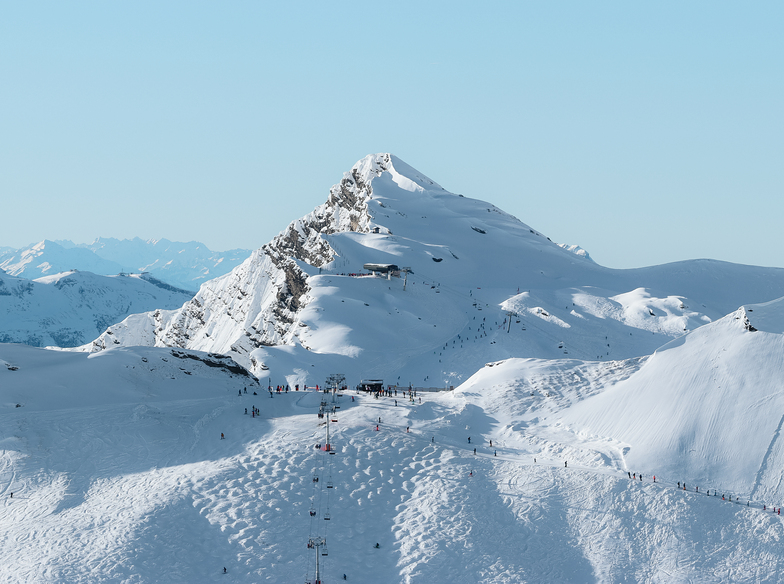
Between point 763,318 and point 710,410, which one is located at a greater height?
point 763,318

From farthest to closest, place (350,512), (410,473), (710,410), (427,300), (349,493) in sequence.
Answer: (427,300) < (710,410) < (410,473) < (349,493) < (350,512)

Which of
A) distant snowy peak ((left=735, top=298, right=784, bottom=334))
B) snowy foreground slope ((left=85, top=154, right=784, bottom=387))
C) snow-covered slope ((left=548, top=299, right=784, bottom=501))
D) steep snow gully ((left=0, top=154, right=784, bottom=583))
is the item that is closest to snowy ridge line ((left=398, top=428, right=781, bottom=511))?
steep snow gully ((left=0, top=154, right=784, bottom=583))

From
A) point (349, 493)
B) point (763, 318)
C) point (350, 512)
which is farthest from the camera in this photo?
point (763, 318)

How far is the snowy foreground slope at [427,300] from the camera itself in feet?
359

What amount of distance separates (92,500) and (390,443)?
916 inches

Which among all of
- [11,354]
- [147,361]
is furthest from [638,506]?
[11,354]

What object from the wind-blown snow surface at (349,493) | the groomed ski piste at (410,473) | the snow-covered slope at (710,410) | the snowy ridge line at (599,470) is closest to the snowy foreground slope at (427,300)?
the groomed ski piste at (410,473)

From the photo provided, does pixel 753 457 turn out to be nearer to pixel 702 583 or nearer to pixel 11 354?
pixel 702 583

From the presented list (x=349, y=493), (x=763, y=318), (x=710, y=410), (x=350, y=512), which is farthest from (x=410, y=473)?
(x=763, y=318)

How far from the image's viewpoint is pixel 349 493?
187 feet

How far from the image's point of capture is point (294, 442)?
63031 millimetres

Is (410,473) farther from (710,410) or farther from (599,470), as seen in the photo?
(710,410)

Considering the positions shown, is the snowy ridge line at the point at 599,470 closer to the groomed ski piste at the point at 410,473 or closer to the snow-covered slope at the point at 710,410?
the groomed ski piste at the point at 410,473

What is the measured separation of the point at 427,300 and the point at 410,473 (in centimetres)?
7278
